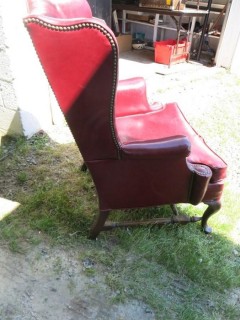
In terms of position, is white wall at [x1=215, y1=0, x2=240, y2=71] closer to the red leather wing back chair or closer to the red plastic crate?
the red plastic crate

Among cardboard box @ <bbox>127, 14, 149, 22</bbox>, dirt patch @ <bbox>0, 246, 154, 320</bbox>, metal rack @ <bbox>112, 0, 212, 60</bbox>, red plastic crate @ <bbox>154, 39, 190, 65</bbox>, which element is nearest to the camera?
dirt patch @ <bbox>0, 246, 154, 320</bbox>

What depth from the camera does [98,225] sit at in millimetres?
1384

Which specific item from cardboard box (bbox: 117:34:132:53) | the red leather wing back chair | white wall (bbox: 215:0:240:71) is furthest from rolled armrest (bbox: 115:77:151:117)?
cardboard box (bbox: 117:34:132:53)

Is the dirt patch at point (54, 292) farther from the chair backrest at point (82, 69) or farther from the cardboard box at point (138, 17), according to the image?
the cardboard box at point (138, 17)

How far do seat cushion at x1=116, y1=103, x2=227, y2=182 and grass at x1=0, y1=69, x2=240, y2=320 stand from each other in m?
0.41

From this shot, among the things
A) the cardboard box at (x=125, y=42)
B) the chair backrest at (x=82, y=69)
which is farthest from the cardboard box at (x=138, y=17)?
the chair backrest at (x=82, y=69)

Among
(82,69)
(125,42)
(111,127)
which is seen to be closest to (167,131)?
(111,127)

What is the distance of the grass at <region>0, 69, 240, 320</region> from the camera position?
4.08 feet

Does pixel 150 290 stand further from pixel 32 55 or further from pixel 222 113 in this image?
pixel 222 113

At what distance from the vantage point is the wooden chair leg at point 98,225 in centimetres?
134

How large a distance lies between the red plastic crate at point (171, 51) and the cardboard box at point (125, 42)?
686mm

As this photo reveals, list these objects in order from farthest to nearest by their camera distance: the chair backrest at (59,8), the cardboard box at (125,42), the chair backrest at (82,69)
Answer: the cardboard box at (125,42) → the chair backrest at (59,8) → the chair backrest at (82,69)

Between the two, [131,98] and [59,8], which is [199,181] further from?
[59,8]

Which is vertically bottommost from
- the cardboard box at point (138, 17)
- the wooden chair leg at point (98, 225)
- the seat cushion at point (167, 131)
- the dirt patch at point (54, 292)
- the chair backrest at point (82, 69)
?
the dirt patch at point (54, 292)
